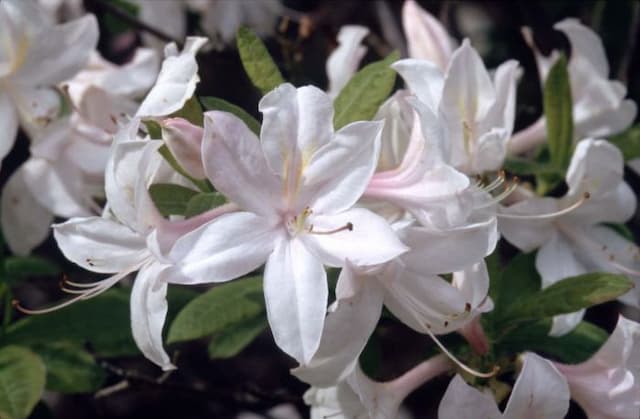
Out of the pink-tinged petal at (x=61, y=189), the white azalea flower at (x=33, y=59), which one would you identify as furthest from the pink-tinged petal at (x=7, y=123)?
the pink-tinged petal at (x=61, y=189)

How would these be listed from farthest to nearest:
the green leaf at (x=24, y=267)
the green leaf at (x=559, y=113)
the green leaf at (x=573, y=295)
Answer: the green leaf at (x=24, y=267) → the green leaf at (x=559, y=113) → the green leaf at (x=573, y=295)

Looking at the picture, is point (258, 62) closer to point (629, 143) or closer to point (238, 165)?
point (238, 165)

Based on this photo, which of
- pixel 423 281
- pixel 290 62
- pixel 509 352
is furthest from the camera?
pixel 290 62

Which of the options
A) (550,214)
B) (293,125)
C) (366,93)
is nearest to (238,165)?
(293,125)

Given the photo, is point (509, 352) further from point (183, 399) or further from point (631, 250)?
point (183, 399)

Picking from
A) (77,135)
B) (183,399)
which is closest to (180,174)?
(77,135)

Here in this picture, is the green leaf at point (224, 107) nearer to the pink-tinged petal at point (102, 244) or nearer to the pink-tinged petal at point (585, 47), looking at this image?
the pink-tinged petal at point (102, 244)
